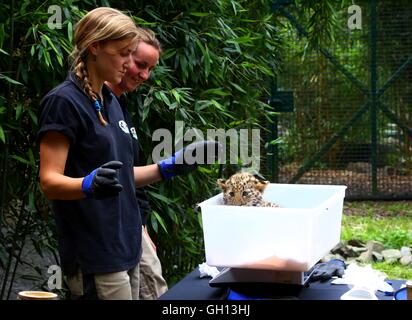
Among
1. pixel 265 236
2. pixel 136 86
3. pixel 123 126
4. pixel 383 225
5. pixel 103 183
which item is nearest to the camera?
pixel 103 183

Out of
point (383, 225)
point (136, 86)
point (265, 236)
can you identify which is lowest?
point (383, 225)

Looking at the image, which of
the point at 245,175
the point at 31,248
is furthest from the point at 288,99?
the point at 245,175

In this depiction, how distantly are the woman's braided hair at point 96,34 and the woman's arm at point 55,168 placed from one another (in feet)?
0.58

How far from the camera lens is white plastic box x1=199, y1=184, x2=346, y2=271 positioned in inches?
97.5

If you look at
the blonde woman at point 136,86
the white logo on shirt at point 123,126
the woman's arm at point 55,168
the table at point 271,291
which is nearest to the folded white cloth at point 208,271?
the table at point 271,291

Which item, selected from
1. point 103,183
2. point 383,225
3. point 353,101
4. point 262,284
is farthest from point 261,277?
point 353,101

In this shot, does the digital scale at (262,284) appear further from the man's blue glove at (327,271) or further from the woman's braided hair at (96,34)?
the woman's braided hair at (96,34)

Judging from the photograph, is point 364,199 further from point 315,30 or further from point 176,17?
point 176,17

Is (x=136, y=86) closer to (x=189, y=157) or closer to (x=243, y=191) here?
(x=189, y=157)

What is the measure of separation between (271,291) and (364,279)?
37 cm

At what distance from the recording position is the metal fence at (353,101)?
838 cm

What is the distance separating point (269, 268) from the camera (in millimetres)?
2580

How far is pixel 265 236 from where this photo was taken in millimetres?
2502

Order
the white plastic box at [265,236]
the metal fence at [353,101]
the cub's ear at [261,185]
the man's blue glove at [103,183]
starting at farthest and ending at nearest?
the metal fence at [353,101] < the cub's ear at [261,185] < the white plastic box at [265,236] < the man's blue glove at [103,183]
